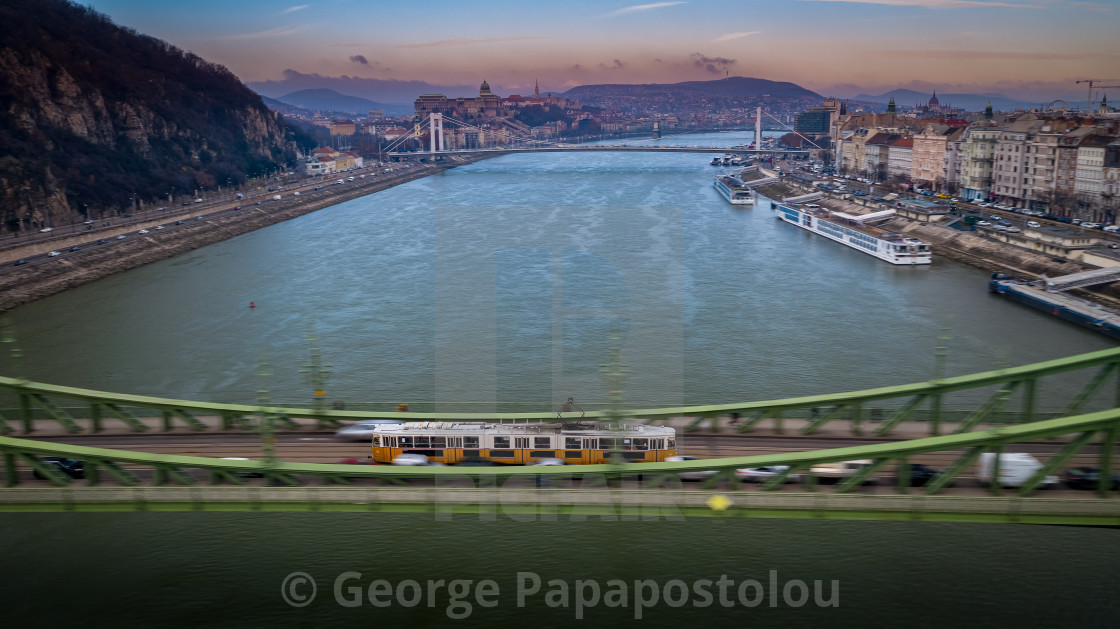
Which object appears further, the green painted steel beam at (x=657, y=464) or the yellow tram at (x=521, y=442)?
the yellow tram at (x=521, y=442)

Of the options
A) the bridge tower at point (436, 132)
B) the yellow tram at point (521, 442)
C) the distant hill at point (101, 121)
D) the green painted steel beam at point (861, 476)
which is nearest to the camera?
the green painted steel beam at point (861, 476)

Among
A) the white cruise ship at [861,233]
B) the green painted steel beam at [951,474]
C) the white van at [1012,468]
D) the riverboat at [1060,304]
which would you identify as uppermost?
the green painted steel beam at [951,474]

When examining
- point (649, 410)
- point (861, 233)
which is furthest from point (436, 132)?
point (649, 410)

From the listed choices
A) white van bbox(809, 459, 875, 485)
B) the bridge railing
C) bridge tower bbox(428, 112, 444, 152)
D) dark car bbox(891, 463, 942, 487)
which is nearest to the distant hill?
bridge tower bbox(428, 112, 444, 152)

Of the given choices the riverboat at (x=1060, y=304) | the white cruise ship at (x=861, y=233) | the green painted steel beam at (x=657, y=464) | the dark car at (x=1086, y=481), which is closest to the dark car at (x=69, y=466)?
the green painted steel beam at (x=657, y=464)

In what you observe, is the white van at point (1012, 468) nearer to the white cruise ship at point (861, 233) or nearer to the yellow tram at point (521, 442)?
the yellow tram at point (521, 442)

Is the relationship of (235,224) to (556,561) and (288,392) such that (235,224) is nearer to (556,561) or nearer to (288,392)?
(288,392)

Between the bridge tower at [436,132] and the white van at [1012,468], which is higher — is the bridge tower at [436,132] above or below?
above
